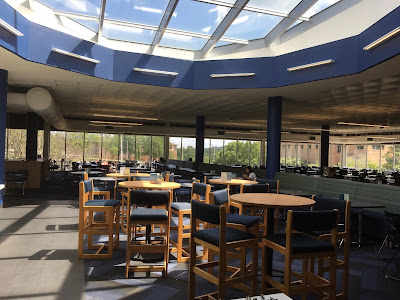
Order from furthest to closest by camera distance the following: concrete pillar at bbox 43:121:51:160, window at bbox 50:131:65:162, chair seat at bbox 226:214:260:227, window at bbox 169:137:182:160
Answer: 1. window at bbox 169:137:182:160
2. window at bbox 50:131:65:162
3. concrete pillar at bbox 43:121:51:160
4. chair seat at bbox 226:214:260:227

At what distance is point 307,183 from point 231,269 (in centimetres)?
452

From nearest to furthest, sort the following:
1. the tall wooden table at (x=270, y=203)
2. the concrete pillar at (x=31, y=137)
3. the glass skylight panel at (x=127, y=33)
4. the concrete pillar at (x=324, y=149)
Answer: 1. the tall wooden table at (x=270, y=203)
2. the glass skylight panel at (x=127, y=33)
3. the concrete pillar at (x=31, y=137)
4. the concrete pillar at (x=324, y=149)

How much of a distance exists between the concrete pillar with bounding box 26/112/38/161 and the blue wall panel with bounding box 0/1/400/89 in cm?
607

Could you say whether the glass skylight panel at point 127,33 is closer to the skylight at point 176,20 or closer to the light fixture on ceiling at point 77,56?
the skylight at point 176,20

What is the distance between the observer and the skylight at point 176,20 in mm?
6711

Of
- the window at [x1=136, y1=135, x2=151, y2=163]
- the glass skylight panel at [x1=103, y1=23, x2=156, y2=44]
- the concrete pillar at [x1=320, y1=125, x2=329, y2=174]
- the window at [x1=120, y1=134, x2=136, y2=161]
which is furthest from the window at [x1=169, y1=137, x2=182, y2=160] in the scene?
the glass skylight panel at [x1=103, y1=23, x2=156, y2=44]

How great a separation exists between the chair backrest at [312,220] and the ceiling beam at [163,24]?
16.8ft

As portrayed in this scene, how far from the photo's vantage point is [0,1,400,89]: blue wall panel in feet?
18.8

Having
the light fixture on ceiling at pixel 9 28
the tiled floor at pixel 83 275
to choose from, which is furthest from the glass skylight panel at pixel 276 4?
the tiled floor at pixel 83 275

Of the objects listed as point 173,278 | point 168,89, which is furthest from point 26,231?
point 168,89

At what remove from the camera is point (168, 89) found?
9.24m

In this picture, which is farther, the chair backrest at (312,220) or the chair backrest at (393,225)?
the chair backrest at (393,225)

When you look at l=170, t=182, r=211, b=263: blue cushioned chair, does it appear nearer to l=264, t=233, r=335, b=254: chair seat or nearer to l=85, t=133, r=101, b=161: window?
l=264, t=233, r=335, b=254: chair seat

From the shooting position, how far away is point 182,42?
8734mm
